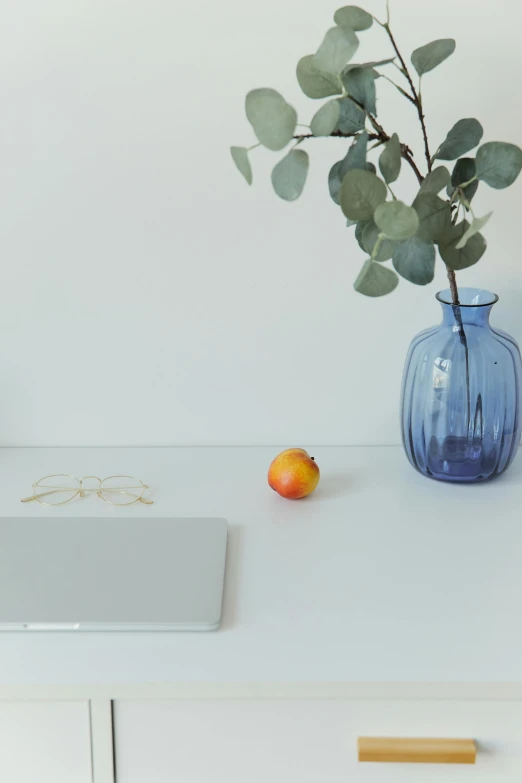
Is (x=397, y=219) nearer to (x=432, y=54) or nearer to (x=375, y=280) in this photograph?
(x=375, y=280)

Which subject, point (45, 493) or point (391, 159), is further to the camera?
point (45, 493)

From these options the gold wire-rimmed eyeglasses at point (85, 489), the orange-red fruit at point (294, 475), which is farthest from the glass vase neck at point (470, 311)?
the gold wire-rimmed eyeglasses at point (85, 489)

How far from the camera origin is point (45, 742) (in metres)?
0.85

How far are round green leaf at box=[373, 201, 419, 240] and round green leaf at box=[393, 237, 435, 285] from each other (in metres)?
0.12

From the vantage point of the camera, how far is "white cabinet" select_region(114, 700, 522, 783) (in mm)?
844

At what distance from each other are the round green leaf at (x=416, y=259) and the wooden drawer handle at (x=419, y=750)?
485mm

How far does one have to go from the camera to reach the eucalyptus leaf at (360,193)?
0.87 m

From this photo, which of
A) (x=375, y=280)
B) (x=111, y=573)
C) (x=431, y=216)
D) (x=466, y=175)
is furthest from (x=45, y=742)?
(x=466, y=175)

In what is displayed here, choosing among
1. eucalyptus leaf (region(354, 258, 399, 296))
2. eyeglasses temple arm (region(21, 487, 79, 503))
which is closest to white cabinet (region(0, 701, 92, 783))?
eyeglasses temple arm (region(21, 487, 79, 503))

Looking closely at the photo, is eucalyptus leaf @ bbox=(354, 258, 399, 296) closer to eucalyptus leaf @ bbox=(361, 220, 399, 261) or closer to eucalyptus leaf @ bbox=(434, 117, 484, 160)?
eucalyptus leaf @ bbox=(361, 220, 399, 261)

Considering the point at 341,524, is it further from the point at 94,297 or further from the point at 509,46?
the point at 509,46

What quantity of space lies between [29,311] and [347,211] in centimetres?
63

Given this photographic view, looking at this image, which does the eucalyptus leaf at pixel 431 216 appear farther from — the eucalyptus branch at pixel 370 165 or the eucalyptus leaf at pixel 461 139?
the eucalyptus leaf at pixel 461 139

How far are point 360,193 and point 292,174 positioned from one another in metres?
0.08
